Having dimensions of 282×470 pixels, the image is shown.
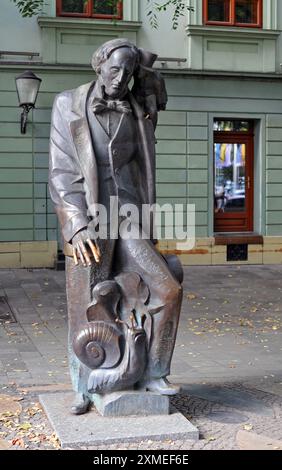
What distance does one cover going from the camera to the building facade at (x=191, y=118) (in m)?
13.8

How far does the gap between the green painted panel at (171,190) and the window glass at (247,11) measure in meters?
3.65

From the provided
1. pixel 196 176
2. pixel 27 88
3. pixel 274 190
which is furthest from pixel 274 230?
pixel 27 88

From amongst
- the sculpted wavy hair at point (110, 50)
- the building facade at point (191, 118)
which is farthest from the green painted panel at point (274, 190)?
the sculpted wavy hair at point (110, 50)

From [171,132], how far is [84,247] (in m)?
10.2

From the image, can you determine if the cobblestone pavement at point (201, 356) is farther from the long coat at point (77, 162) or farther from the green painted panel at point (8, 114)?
the green painted panel at point (8, 114)

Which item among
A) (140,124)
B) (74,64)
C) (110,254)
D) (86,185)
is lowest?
(110,254)

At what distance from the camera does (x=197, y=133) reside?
14.6 metres

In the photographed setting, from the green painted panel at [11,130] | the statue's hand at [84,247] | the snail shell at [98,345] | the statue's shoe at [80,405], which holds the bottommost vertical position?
the statue's shoe at [80,405]

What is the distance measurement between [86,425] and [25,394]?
1209mm

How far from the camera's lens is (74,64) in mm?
13875

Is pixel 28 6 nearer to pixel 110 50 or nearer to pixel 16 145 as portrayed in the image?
pixel 16 145

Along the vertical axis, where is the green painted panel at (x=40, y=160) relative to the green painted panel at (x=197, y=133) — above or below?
below

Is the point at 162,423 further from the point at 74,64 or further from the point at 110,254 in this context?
the point at 74,64

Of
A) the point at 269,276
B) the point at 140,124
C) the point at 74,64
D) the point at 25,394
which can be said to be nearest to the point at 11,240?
the point at 74,64
